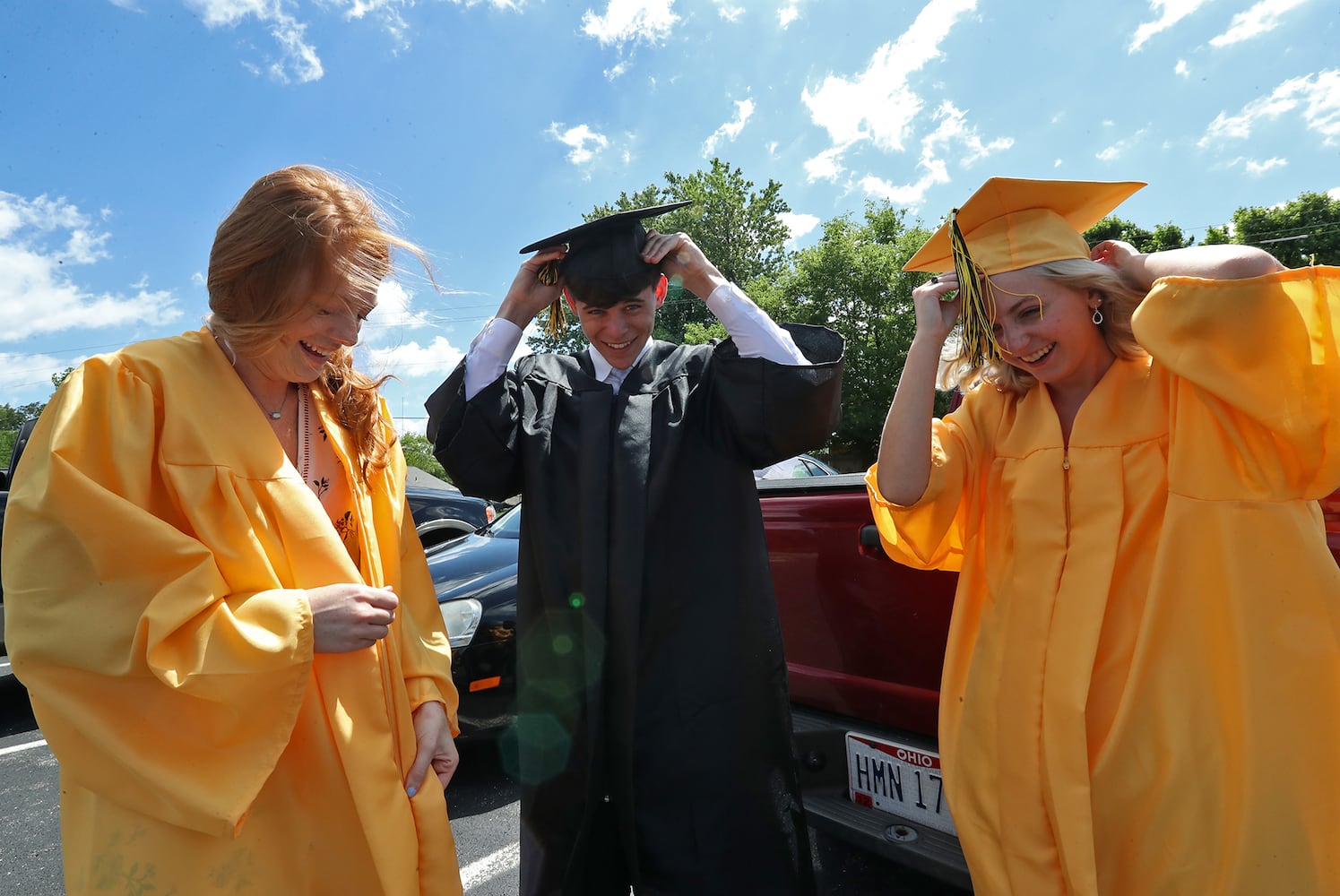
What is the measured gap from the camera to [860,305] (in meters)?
23.9

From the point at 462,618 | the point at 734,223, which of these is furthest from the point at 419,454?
the point at 462,618

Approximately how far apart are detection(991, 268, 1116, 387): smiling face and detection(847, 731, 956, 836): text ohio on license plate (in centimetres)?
117

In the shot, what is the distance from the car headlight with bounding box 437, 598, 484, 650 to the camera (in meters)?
3.60

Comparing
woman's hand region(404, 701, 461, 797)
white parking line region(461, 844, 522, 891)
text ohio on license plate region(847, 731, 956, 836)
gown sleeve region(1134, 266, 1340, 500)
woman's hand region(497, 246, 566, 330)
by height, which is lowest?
white parking line region(461, 844, 522, 891)

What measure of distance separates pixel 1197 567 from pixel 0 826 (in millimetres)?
4853

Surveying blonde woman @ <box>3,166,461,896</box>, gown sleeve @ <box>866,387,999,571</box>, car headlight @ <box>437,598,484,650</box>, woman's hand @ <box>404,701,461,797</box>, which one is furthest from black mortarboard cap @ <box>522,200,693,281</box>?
car headlight @ <box>437,598,484,650</box>

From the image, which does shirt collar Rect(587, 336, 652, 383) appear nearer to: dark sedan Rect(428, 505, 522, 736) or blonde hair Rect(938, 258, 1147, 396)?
blonde hair Rect(938, 258, 1147, 396)

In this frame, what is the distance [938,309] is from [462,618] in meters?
2.70

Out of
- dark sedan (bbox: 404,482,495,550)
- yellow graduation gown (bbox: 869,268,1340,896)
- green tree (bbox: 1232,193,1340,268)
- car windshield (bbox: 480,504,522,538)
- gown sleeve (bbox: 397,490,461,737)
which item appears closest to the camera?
yellow graduation gown (bbox: 869,268,1340,896)

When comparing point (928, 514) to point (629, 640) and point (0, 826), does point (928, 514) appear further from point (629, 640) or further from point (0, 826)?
point (0, 826)

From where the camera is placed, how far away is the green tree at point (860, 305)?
2277 centimetres

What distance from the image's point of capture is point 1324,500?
1757 mm

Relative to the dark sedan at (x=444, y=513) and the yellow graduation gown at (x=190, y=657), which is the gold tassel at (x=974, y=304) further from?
the dark sedan at (x=444, y=513)

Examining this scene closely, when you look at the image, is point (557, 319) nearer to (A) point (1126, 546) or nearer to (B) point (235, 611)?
(B) point (235, 611)
